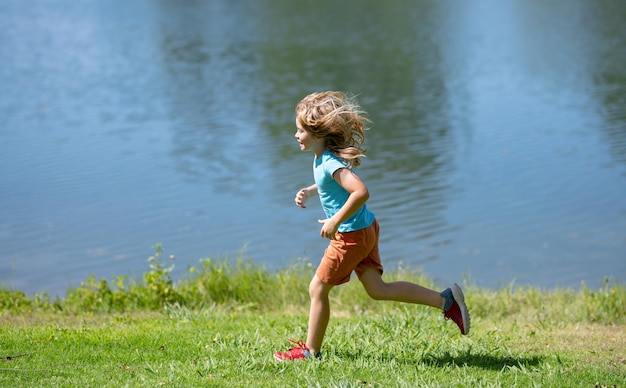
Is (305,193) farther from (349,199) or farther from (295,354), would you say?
(295,354)

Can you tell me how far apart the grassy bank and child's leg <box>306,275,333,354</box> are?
20cm

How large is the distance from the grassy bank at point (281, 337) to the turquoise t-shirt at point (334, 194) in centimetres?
75

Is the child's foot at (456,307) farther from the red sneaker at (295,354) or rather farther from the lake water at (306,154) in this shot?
the lake water at (306,154)

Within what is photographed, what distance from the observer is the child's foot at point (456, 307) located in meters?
5.27

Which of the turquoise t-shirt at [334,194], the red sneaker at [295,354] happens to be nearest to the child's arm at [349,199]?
the turquoise t-shirt at [334,194]

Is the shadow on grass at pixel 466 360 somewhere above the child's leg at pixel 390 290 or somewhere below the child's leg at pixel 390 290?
below

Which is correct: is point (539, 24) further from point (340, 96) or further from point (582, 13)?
point (340, 96)

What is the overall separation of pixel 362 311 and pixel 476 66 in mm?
14840

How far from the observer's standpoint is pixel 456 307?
17.4ft

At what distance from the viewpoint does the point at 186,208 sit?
38.4 ft

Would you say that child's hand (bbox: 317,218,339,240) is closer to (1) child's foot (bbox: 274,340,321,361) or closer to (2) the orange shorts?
(2) the orange shorts

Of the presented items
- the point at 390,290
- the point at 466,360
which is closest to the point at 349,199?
the point at 390,290

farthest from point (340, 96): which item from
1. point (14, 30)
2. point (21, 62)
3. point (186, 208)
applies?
point (14, 30)

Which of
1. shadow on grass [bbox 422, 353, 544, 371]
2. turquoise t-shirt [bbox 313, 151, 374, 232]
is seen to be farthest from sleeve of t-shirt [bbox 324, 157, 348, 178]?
shadow on grass [bbox 422, 353, 544, 371]
